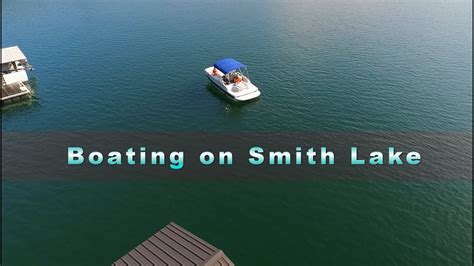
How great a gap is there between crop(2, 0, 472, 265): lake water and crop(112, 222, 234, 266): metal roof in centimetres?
1181

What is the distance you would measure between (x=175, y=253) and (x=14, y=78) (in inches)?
2618

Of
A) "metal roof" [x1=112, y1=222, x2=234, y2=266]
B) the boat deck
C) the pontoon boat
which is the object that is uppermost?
the pontoon boat

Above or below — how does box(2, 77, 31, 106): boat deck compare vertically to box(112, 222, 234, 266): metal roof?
above

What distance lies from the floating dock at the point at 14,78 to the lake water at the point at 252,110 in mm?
3298

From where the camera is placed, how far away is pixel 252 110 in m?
71.3

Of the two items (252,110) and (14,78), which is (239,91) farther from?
(14,78)

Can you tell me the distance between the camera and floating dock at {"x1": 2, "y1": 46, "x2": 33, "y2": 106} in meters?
69.9

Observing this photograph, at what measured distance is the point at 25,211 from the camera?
147 ft

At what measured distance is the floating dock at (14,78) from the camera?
69.9m

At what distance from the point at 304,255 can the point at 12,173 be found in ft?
151

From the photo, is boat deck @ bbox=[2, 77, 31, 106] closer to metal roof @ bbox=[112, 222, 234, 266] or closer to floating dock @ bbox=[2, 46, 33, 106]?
floating dock @ bbox=[2, 46, 33, 106]

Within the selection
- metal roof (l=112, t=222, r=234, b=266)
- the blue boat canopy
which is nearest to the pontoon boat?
the blue boat canopy

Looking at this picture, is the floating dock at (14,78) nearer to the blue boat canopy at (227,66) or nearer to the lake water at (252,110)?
the lake water at (252,110)

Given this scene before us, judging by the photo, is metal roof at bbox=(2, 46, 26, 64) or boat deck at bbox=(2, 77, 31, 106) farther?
metal roof at bbox=(2, 46, 26, 64)
